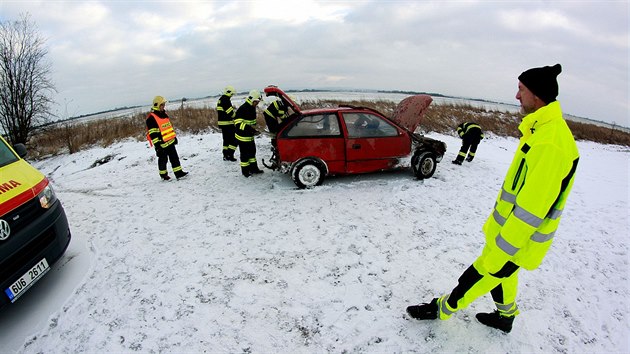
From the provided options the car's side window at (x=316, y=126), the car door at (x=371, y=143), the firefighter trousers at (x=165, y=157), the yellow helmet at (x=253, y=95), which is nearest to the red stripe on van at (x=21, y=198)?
the firefighter trousers at (x=165, y=157)

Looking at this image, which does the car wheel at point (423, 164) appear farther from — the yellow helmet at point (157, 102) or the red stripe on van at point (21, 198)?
the red stripe on van at point (21, 198)

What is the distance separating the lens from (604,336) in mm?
3078

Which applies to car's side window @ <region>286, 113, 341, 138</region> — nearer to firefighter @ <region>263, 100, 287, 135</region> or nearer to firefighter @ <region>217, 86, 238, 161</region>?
firefighter @ <region>263, 100, 287, 135</region>

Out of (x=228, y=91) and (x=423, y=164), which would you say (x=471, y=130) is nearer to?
(x=423, y=164)

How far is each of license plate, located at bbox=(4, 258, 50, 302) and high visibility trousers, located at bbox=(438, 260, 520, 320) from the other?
4.18 m

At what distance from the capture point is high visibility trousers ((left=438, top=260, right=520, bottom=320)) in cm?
258

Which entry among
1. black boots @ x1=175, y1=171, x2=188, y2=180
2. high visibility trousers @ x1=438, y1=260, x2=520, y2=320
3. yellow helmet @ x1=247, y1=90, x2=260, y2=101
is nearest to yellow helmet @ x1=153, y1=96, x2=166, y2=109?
black boots @ x1=175, y1=171, x2=188, y2=180

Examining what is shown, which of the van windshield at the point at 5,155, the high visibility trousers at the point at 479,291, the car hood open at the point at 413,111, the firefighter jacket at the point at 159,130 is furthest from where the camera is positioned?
Answer: the car hood open at the point at 413,111

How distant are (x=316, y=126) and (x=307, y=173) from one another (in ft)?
3.12

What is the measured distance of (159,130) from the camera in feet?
21.9

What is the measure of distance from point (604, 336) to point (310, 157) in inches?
186

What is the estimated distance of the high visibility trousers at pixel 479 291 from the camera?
2.58 meters

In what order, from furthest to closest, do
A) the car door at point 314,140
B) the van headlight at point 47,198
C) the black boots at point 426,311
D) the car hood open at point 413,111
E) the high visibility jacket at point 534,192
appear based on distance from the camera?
the car hood open at point 413,111 → the car door at point 314,140 → the van headlight at point 47,198 → the black boots at point 426,311 → the high visibility jacket at point 534,192

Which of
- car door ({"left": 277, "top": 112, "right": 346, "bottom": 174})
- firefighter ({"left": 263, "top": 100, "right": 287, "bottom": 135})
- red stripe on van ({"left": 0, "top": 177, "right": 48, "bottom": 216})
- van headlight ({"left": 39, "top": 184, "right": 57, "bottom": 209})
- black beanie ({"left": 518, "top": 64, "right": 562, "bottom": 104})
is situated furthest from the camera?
firefighter ({"left": 263, "top": 100, "right": 287, "bottom": 135})
